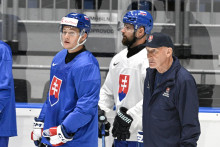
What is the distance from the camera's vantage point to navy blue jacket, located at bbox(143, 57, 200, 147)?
2230 millimetres

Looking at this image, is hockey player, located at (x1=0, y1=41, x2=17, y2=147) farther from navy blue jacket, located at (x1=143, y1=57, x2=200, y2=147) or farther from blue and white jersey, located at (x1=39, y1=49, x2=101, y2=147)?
navy blue jacket, located at (x1=143, y1=57, x2=200, y2=147)

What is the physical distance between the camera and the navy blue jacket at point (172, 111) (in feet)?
7.32

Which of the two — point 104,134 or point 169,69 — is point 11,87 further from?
point 169,69

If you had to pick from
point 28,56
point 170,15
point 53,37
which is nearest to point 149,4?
Result: point 170,15

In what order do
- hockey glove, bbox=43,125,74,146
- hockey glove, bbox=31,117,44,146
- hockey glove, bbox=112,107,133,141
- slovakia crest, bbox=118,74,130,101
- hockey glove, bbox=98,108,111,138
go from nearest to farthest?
1. hockey glove, bbox=43,125,74,146
2. hockey glove, bbox=31,117,44,146
3. hockey glove, bbox=112,107,133,141
4. slovakia crest, bbox=118,74,130,101
5. hockey glove, bbox=98,108,111,138

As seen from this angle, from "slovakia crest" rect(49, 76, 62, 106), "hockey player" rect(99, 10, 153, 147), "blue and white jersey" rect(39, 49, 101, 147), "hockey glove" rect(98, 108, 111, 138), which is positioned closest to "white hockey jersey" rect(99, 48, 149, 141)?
"hockey player" rect(99, 10, 153, 147)

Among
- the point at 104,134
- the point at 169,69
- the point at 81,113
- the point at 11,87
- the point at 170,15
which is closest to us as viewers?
the point at 169,69

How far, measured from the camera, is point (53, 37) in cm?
402

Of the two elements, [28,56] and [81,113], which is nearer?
[81,113]

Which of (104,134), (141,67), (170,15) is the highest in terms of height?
(170,15)

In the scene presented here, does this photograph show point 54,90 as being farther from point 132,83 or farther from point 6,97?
point 132,83

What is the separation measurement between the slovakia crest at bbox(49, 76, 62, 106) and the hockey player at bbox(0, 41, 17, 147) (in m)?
0.47

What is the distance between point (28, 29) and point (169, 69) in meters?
1.91

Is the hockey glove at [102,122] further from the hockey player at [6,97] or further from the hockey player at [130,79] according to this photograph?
the hockey player at [6,97]
